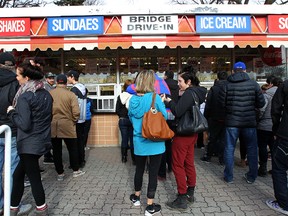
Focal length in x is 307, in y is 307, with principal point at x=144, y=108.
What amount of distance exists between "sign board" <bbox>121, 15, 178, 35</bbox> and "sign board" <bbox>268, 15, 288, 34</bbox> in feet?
6.87

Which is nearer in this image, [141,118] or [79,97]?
Result: [141,118]

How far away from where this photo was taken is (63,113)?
5070mm

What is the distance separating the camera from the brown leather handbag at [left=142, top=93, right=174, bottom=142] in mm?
3527

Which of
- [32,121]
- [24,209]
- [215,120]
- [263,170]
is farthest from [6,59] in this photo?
[263,170]

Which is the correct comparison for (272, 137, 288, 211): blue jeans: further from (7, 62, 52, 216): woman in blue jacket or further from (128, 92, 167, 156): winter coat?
(7, 62, 52, 216): woman in blue jacket

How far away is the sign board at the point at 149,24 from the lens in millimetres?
6531

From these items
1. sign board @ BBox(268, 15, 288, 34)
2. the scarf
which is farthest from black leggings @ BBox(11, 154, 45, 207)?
sign board @ BBox(268, 15, 288, 34)

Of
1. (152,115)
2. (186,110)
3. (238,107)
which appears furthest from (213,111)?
(152,115)

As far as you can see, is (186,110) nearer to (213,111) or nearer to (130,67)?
(213,111)

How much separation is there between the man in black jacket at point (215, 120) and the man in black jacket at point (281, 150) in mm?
2092

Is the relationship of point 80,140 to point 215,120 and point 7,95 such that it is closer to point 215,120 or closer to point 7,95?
point 7,95

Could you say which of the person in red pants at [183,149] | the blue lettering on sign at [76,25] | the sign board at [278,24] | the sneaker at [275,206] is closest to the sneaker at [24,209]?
the person in red pants at [183,149]

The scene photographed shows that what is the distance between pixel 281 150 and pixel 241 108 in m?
1.08

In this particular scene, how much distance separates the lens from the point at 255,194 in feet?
14.5
